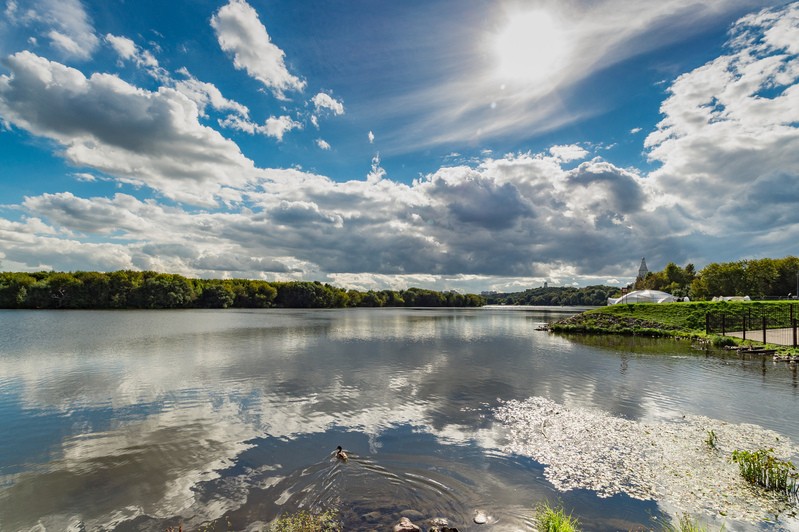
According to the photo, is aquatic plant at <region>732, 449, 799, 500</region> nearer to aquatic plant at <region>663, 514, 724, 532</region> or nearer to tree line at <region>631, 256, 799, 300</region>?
aquatic plant at <region>663, 514, 724, 532</region>

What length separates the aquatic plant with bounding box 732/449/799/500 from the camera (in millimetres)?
12641

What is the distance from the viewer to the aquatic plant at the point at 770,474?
1264cm

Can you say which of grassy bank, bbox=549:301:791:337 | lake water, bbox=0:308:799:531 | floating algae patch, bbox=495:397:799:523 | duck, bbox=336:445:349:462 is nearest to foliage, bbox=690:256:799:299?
grassy bank, bbox=549:301:791:337

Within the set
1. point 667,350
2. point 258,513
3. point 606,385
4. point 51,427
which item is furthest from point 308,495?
point 667,350

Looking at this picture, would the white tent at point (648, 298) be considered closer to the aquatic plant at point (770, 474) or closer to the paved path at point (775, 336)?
the paved path at point (775, 336)

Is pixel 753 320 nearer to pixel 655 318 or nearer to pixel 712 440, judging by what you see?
pixel 655 318

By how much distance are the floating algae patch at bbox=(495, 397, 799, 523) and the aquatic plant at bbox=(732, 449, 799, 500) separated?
0.42m

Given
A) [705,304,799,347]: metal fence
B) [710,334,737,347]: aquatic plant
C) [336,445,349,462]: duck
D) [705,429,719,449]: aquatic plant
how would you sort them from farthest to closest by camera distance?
1. [705,304,799,347]: metal fence
2. [710,334,737,347]: aquatic plant
3. [705,429,719,449]: aquatic plant
4. [336,445,349,462]: duck

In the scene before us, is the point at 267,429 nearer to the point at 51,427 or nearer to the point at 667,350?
the point at 51,427

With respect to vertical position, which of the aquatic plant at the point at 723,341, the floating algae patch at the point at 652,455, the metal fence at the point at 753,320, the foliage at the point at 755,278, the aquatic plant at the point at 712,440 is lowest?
the floating algae patch at the point at 652,455

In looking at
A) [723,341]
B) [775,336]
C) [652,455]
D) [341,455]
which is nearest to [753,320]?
[775,336]

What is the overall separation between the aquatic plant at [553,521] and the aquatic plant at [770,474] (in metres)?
7.29

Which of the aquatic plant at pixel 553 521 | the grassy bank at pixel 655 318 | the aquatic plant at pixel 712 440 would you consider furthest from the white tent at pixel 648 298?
the aquatic plant at pixel 553 521

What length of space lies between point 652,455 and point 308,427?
1544 cm
